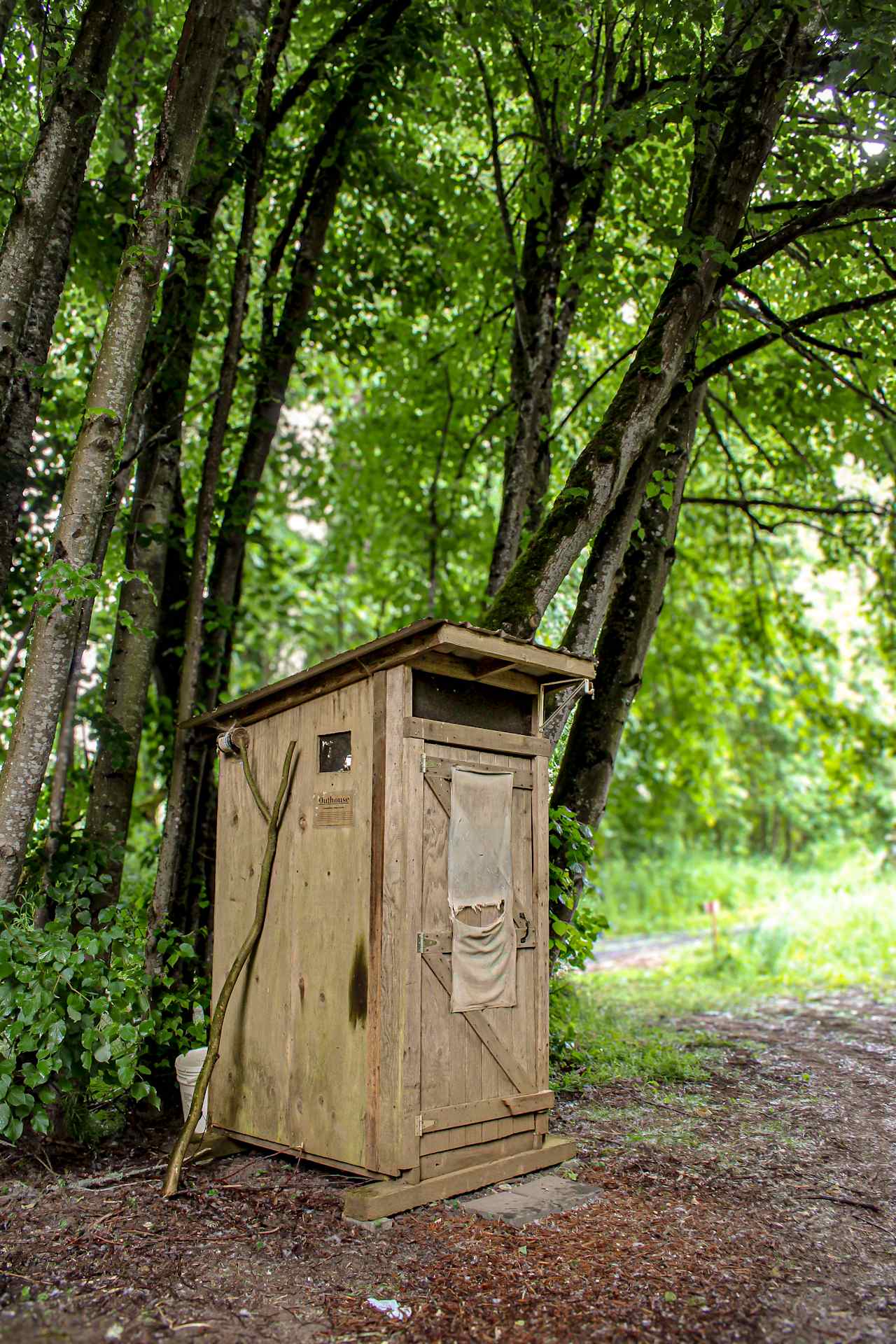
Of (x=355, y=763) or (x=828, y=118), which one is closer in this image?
(x=355, y=763)

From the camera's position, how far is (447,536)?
11.9 m

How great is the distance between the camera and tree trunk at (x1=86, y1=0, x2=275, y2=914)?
258 inches

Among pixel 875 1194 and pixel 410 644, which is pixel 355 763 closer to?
pixel 410 644

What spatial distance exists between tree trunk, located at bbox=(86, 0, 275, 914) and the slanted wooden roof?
1064mm

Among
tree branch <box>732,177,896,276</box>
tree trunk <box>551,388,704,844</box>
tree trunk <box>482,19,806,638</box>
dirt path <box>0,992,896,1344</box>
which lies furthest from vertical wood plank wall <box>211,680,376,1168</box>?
tree branch <box>732,177,896,276</box>

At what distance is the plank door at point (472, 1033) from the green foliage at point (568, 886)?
3.61 feet

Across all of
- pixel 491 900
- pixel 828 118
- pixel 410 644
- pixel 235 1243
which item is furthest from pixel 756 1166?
pixel 828 118

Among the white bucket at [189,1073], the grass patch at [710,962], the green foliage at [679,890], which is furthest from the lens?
the green foliage at [679,890]

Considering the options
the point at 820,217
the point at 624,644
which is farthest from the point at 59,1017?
the point at 820,217

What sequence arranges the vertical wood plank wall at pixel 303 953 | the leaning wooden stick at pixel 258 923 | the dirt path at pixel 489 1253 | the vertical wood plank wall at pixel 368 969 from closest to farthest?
the dirt path at pixel 489 1253, the vertical wood plank wall at pixel 368 969, the vertical wood plank wall at pixel 303 953, the leaning wooden stick at pixel 258 923

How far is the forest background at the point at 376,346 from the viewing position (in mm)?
5555

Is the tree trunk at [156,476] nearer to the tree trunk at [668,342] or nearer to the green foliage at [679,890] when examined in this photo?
the tree trunk at [668,342]

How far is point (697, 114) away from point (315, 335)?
11.9 feet

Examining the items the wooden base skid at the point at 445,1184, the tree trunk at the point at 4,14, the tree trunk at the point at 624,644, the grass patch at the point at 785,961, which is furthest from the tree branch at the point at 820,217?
the grass patch at the point at 785,961
